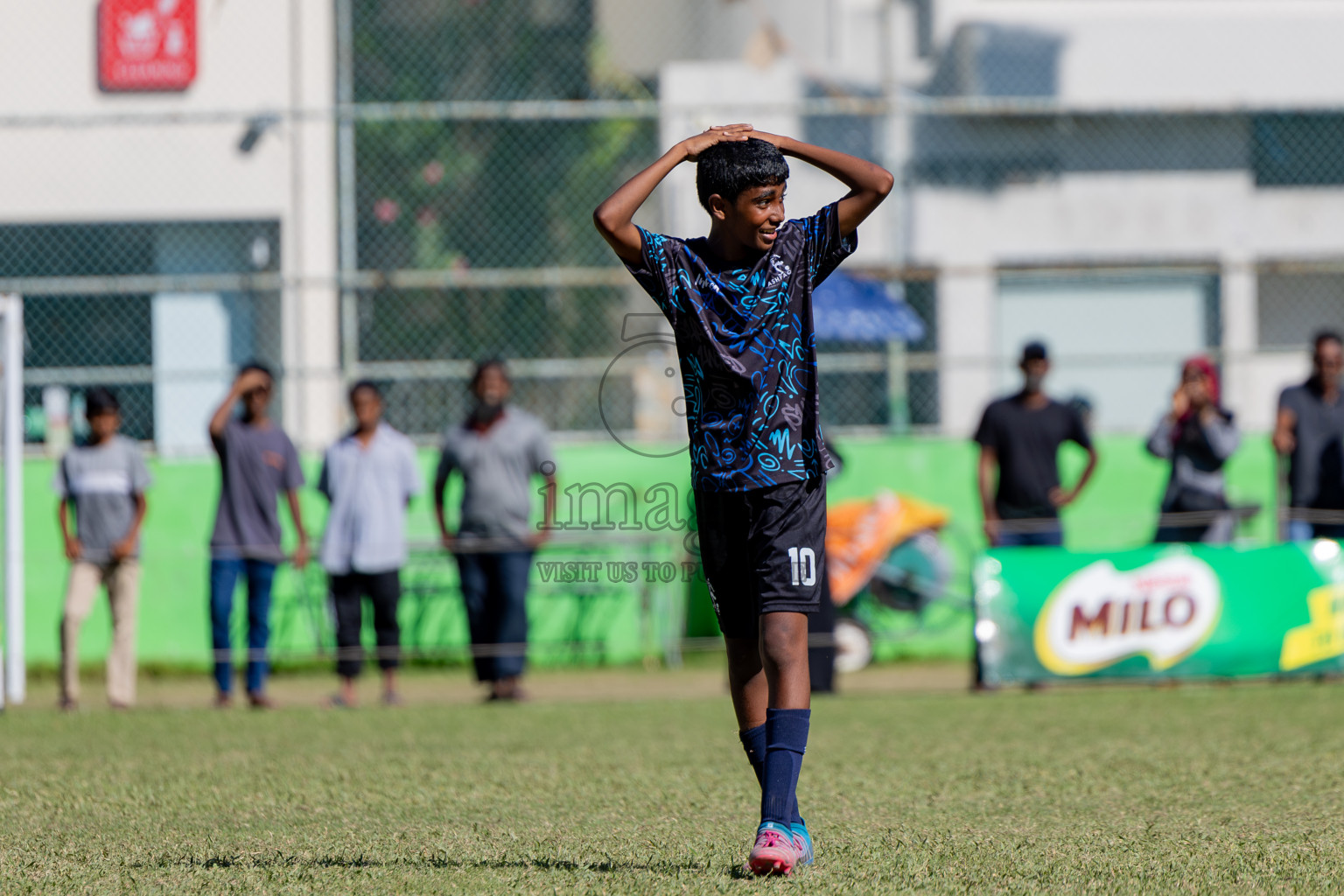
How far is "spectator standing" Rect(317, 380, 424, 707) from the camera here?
993cm

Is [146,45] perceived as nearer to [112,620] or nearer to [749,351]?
[112,620]

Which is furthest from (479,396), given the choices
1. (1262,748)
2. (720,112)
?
(1262,748)

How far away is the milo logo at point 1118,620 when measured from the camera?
9445 mm

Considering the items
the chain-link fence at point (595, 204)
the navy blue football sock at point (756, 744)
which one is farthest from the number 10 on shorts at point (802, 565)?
the chain-link fence at point (595, 204)

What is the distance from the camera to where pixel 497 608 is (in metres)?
10.0

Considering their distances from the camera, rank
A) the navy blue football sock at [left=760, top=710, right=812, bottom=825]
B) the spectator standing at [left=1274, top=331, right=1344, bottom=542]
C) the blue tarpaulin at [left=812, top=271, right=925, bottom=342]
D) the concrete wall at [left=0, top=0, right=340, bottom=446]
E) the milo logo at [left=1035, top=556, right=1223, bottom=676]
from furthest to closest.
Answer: the concrete wall at [left=0, top=0, right=340, bottom=446]
the blue tarpaulin at [left=812, top=271, right=925, bottom=342]
the spectator standing at [left=1274, top=331, right=1344, bottom=542]
the milo logo at [left=1035, top=556, right=1223, bottom=676]
the navy blue football sock at [left=760, top=710, right=812, bottom=825]

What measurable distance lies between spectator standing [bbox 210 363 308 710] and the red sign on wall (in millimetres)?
4959

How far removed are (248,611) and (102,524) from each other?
1008 mm

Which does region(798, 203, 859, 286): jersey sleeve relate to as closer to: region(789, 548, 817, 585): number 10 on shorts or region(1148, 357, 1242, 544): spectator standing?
region(789, 548, 817, 585): number 10 on shorts

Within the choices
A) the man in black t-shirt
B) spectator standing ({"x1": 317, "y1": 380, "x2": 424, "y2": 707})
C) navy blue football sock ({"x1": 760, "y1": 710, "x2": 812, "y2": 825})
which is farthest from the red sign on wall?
navy blue football sock ({"x1": 760, "y1": 710, "x2": 812, "y2": 825})

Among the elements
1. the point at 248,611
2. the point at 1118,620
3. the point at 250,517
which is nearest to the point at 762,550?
the point at 1118,620

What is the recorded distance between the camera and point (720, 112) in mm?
12062

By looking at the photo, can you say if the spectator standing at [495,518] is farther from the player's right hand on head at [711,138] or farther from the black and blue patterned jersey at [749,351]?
the player's right hand on head at [711,138]

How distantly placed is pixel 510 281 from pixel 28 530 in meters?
3.83
